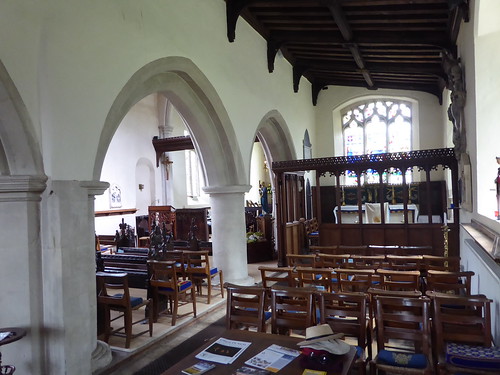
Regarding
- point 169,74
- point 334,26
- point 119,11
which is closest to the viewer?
point 119,11

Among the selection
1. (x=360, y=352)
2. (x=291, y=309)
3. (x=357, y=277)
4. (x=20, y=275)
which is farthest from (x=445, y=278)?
(x=20, y=275)

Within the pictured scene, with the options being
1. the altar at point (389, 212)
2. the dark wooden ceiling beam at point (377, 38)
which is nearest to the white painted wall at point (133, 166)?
the dark wooden ceiling beam at point (377, 38)

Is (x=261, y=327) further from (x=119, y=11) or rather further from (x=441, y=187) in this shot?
(x=441, y=187)

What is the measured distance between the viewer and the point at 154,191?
43.5ft

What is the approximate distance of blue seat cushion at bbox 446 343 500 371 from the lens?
2.35 meters

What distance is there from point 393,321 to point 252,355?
3.89 ft

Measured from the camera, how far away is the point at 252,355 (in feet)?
7.81

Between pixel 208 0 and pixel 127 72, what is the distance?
2.51 m

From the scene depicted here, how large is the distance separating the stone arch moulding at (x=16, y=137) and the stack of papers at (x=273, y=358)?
94.1 inches

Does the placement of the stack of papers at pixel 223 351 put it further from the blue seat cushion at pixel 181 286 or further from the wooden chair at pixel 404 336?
the blue seat cushion at pixel 181 286

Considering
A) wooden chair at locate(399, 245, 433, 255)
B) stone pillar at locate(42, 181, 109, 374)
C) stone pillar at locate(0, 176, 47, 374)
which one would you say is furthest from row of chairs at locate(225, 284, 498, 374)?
wooden chair at locate(399, 245, 433, 255)

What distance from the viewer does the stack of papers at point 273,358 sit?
7.25ft

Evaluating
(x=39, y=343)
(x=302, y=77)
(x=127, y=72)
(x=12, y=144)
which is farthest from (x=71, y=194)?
(x=302, y=77)

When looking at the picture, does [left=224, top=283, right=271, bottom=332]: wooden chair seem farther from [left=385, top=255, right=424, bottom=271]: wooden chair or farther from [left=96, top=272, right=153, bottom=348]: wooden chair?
[left=385, top=255, right=424, bottom=271]: wooden chair
